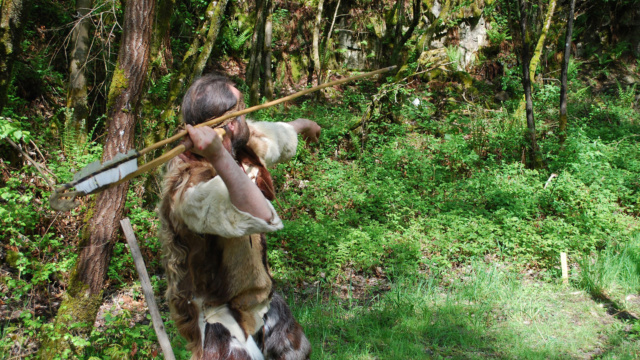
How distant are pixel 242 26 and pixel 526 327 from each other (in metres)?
9.52

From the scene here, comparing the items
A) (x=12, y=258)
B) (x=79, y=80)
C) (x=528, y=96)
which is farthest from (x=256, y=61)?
(x=12, y=258)

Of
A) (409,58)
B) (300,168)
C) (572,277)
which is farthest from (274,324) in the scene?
(409,58)

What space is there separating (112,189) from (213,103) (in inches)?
80.0

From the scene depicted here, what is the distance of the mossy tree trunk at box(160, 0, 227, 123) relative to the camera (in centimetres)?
615

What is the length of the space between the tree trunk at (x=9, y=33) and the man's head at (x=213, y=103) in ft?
9.05

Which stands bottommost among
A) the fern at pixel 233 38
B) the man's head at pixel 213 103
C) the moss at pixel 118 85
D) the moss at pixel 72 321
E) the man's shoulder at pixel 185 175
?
the moss at pixel 72 321

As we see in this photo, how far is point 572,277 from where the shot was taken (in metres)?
5.09

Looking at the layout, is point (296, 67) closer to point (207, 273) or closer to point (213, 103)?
point (213, 103)

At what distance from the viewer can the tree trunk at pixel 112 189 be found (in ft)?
11.9

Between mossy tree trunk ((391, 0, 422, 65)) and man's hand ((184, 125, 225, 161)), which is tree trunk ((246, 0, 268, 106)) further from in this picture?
man's hand ((184, 125, 225, 161))

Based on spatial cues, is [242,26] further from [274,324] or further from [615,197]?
[274,324]

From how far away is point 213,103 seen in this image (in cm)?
206

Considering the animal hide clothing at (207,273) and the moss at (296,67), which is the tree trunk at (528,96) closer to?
the moss at (296,67)

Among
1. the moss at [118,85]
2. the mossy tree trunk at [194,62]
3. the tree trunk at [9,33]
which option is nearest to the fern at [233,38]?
the mossy tree trunk at [194,62]
